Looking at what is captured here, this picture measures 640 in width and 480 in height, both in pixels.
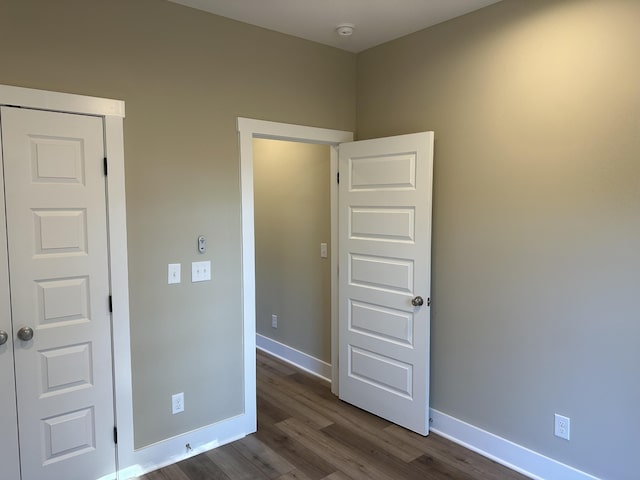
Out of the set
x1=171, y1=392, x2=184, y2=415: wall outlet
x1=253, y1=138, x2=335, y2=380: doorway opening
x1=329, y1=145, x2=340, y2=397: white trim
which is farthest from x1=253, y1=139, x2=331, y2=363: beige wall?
x1=171, y1=392, x2=184, y2=415: wall outlet

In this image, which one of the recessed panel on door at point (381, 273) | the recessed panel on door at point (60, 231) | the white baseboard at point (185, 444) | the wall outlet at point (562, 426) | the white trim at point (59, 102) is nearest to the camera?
the white trim at point (59, 102)

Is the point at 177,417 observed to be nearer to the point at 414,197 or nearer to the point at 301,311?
the point at 301,311

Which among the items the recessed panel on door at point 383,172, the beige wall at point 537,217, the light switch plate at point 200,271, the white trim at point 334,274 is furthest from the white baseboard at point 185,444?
the recessed panel on door at point 383,172

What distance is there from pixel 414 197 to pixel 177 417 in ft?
6.77

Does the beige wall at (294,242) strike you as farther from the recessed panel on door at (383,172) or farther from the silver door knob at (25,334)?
the silver door knob at (25,334)

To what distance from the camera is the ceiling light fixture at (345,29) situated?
2.93 meters

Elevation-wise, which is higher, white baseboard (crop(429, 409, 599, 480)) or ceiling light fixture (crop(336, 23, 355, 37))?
ceiling light fixture (crop(336, 23, 355, 37))

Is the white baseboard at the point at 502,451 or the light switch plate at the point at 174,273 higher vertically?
the light switch plate at the point at 174,273

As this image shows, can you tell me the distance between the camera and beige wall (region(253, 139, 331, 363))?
13.0 feet

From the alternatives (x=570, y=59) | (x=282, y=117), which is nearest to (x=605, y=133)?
(x=570, y=59)

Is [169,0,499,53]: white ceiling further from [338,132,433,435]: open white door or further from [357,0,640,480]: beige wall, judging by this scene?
[338,132,433,435]: open white door

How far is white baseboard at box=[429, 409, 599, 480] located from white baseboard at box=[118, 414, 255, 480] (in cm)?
134

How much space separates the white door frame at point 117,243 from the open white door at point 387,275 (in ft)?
5.27

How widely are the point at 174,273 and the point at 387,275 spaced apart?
144cm
